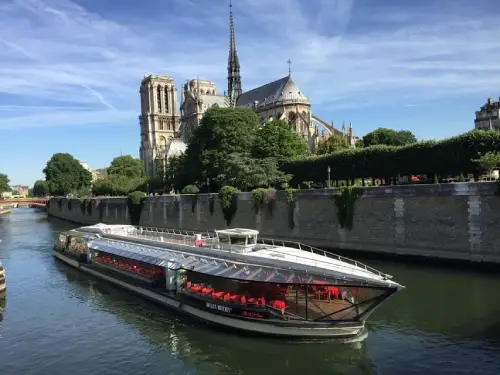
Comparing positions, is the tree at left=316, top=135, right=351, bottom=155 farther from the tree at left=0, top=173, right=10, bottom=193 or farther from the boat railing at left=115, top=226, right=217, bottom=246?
the tree at left=0, top=173, right=10, bottom=193

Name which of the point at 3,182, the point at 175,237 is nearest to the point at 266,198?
the point at 175,237

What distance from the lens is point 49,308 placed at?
20.4m

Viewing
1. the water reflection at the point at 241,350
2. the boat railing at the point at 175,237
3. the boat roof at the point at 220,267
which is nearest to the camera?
the water reflection at the point at 241,350

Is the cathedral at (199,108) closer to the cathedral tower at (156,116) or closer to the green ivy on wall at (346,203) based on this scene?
the cathedral tower at (156,116)

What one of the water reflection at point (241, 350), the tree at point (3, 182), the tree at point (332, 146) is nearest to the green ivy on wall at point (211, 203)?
the tree at point (332, 146)

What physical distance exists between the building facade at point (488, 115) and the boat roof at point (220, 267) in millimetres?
78723

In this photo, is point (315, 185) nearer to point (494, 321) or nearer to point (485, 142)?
point (485, 142)

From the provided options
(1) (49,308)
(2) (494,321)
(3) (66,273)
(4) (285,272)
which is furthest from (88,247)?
(2) (494,321)

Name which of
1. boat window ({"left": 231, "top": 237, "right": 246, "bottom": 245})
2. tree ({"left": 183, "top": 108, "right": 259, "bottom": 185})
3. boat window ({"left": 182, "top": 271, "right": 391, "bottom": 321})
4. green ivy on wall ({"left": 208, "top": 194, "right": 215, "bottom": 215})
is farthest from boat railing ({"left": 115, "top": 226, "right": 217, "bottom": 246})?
tree ({"left": 183, "top": 108, "right": 259, "bottom": 185})

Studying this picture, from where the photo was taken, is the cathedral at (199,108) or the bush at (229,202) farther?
the cathedral at (199,108)

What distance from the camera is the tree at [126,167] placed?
102 m

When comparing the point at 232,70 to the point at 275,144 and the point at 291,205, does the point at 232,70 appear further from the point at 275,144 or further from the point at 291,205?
the point at 291,205

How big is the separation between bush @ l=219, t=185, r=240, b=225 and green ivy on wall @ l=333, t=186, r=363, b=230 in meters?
11.1

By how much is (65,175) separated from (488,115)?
81285 millimetres
